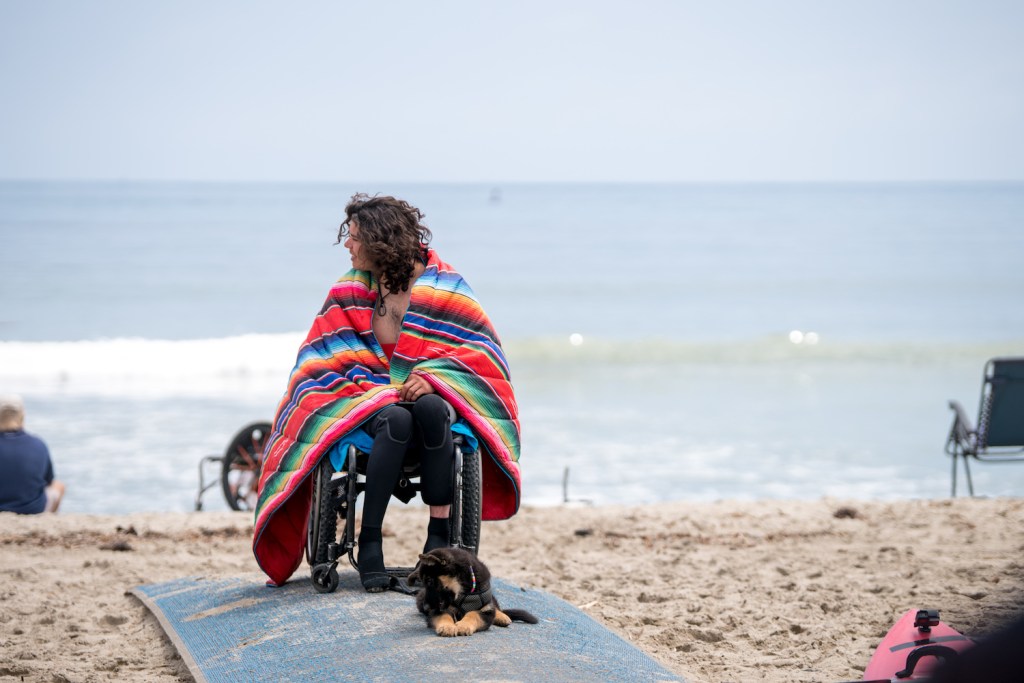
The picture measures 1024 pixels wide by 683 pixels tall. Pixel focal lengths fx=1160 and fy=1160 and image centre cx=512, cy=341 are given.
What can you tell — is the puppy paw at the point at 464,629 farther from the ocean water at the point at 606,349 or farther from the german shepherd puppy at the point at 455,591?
the ocean water at the point at 606,349

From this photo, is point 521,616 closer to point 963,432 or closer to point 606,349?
point 963,432

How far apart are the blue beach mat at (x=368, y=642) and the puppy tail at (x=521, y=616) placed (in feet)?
0.11

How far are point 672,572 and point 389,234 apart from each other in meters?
2.25

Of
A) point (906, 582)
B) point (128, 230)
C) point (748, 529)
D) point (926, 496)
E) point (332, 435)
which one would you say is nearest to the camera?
point (332, 435)

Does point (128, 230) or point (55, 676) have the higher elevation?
point (128, 230)

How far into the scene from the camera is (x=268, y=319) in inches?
858

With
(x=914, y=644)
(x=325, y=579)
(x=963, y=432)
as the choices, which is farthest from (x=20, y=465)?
(x=963, y=432)

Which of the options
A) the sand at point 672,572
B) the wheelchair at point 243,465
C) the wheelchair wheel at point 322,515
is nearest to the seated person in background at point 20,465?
the sand at point 672,572

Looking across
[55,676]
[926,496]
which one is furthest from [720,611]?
[926,496]

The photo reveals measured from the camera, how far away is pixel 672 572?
5.54 m

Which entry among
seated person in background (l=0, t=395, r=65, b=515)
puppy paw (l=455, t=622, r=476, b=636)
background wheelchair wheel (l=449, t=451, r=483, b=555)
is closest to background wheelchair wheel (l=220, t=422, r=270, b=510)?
seated person in background (l=0, t=395, r=65, b=515)

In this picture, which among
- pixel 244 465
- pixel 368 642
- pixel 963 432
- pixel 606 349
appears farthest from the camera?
pixel 606 349

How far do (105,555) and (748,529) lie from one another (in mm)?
3481

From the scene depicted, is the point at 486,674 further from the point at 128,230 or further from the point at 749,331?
the point at 128,230
